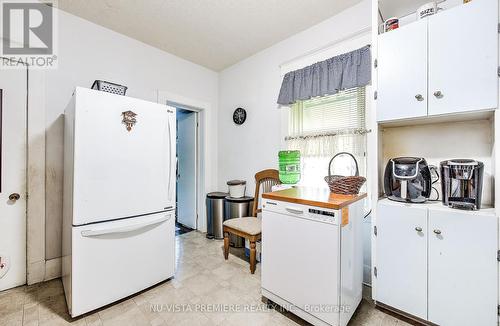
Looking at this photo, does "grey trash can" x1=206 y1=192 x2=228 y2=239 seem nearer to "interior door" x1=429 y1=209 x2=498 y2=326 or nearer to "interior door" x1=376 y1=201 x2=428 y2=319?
"interior door" x1=376 y1=201 x2=428 y2=319

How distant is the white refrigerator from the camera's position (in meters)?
1.52

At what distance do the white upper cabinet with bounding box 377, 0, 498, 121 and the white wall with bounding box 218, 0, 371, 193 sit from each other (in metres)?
0.69

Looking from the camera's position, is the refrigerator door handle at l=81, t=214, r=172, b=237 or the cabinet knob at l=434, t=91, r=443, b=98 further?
the refrigerator door handle at l=81, t=214, r=172, b=237

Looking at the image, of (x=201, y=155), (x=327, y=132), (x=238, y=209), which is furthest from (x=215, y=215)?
(x=327, y=132)

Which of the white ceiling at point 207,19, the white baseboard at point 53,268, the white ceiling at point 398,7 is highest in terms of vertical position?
the white ceiling at point 207,19

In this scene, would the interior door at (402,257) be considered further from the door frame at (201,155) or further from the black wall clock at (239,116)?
the door frame at (201,155)

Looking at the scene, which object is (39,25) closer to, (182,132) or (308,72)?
(182,132)

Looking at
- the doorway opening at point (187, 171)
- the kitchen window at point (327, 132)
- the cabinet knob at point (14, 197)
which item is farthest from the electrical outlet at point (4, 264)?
the kitchen window at point (327, 132)

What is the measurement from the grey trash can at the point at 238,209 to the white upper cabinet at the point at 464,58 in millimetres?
2201

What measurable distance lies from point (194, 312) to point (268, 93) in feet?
8.31

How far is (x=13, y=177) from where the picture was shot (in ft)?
6.40

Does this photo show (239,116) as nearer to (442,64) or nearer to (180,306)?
(442,64)

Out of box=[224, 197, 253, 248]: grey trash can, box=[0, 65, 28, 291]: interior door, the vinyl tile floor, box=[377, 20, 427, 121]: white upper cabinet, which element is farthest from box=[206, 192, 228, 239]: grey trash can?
box=[377, 20, 427, 121]: white upper cabinet

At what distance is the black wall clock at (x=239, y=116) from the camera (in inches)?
122
